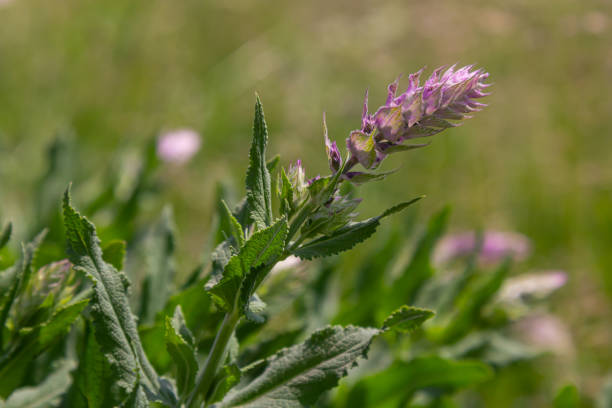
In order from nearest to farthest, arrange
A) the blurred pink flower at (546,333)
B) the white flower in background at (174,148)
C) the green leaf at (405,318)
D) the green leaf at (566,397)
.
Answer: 1. the green leaf at (405,318)
2. the green leaf at (566,397)
3. the white flower in background at (174,148)
4. the blurred pink flower at (546,333)

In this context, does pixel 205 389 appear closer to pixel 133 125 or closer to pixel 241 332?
pixel 241 332

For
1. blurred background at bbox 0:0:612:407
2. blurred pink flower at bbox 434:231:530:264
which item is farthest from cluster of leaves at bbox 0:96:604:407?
blurred background at bbox 0:0:612:407

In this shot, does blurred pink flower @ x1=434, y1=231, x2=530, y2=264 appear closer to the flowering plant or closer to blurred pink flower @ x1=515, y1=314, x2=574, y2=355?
blurred pink flower @ x1=515, y1=314, x2=574, y2=355

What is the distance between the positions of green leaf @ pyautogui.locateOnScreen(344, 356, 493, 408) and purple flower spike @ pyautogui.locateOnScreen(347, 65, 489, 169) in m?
0.69

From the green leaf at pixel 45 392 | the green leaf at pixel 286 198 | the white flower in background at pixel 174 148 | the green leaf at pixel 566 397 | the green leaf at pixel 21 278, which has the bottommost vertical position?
the green leaf at pixel 566 397

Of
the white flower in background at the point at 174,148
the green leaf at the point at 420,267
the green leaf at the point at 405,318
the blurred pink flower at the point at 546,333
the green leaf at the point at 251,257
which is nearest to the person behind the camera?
the green leaf at the point at 251,257

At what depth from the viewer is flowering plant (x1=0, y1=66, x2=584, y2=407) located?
0.82 metres

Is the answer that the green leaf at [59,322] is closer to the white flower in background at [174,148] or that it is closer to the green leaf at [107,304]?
the green leaf at [107,304]

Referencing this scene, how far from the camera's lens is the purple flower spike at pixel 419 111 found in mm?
790

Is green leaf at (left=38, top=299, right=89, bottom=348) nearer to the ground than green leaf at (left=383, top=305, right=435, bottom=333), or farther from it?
farther from it

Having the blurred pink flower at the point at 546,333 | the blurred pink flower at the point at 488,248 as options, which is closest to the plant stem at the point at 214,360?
the blurred pink flower at the point at 488,248

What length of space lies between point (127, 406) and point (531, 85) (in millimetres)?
3776

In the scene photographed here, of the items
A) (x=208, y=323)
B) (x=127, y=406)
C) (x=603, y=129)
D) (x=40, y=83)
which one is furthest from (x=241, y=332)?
(x=40, y=83)

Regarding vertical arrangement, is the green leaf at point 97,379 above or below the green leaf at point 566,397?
above
